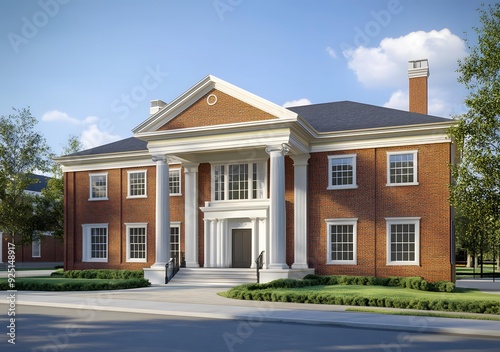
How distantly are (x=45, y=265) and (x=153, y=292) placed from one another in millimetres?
47108

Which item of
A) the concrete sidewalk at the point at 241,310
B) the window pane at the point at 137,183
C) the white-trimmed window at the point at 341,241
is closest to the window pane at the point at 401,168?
the white-trimmed window at the point at 341,241

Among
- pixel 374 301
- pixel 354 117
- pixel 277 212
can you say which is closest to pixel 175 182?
pixel 277 212

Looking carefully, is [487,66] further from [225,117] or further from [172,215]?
[172,215]

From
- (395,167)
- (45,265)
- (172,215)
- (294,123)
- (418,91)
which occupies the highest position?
(418,91)

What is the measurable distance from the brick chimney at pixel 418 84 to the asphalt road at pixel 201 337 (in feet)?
69.1

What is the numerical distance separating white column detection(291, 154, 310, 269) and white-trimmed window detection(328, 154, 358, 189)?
131cm

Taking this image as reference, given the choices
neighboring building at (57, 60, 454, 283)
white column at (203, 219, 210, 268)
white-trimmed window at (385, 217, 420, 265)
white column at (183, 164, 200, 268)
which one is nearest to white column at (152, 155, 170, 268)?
neighboring building at (57, 60, 454, 283)

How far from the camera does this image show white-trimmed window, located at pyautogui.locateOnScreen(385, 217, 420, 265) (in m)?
26.9

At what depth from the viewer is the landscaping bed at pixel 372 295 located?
1741 centimetres

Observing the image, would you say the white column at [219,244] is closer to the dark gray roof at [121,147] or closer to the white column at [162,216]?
the white column at [162,216]

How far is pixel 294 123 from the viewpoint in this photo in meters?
25.9

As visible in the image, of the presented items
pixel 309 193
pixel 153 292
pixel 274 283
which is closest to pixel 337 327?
pixel 274 283

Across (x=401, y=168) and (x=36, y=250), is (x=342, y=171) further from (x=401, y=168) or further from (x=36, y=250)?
(x=36, y=250)

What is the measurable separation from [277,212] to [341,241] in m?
4.57
